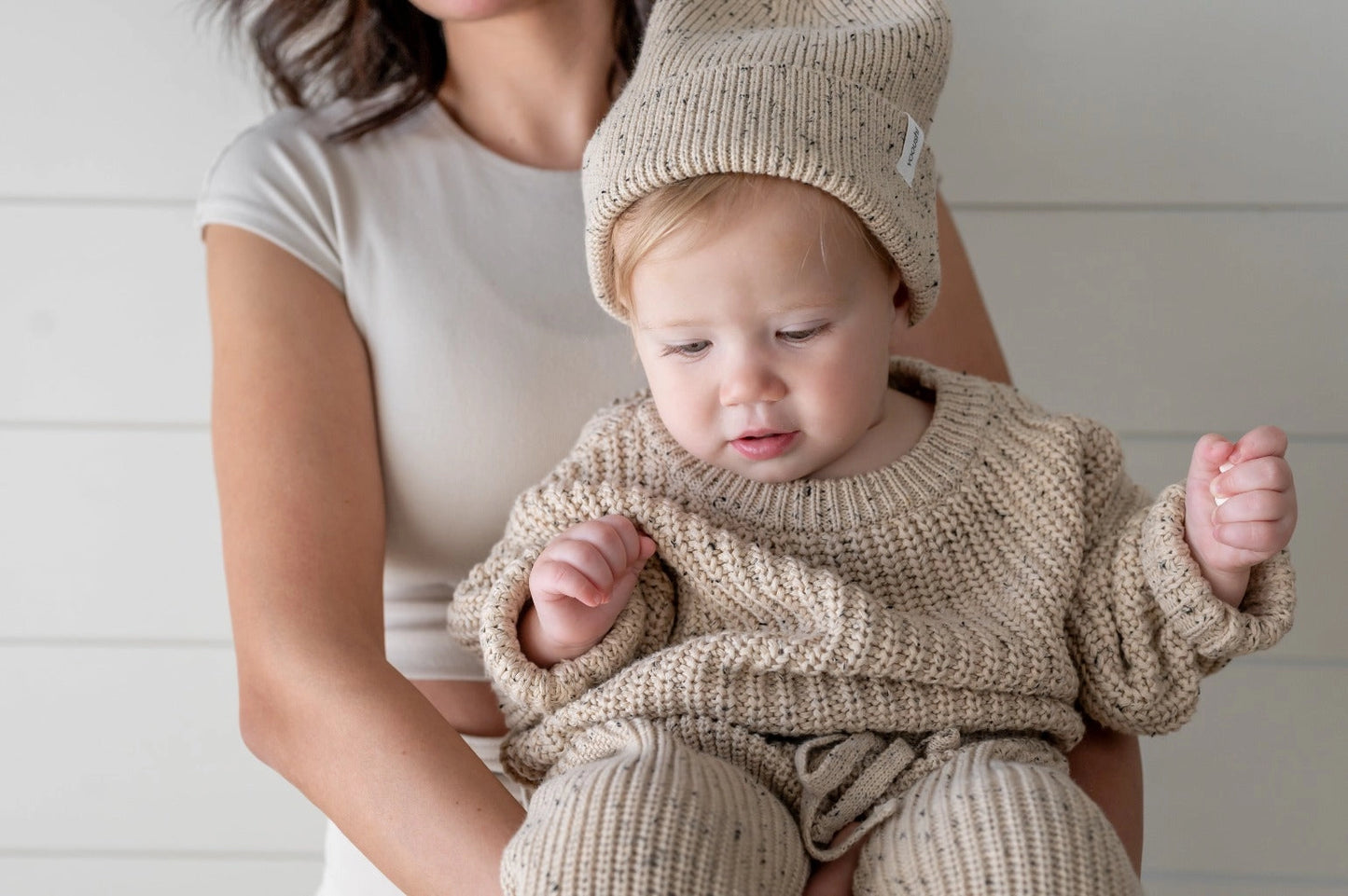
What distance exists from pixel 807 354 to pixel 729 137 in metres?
0.18

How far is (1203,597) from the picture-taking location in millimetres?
941

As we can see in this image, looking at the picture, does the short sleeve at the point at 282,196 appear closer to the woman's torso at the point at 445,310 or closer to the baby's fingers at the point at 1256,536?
the woman's torso at the point at 445,310

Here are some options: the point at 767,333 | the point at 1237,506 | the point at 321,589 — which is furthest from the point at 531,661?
the point at 1237,506

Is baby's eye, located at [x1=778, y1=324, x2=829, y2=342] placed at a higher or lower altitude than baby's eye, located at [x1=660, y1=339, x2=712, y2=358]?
higher

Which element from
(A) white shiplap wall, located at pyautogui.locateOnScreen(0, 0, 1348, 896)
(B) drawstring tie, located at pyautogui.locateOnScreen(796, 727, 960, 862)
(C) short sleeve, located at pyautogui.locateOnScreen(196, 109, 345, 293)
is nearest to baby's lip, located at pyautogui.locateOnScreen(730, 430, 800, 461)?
(B) drawstring tie, located at pyautogui.locateOnScreen(796, 727, 960, 862)

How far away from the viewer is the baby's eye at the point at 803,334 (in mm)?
960

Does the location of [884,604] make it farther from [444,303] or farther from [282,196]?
[282,196]

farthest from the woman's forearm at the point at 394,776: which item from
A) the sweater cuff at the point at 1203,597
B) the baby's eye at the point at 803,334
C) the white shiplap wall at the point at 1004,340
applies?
the white shiplap wall at the point at 1004,340

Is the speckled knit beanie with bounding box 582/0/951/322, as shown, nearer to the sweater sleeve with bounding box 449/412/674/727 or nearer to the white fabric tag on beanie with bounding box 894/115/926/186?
the white fabric tag on beanie with bounding box 894/115/926/186

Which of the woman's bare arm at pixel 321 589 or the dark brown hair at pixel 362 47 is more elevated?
the dark brown hair at pixel 362 47

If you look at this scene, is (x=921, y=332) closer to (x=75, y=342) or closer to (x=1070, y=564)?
(x=1070, y=564)

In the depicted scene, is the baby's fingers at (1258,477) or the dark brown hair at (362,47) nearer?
the baby's fingers at (1258,477)

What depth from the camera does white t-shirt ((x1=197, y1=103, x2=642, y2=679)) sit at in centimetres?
119

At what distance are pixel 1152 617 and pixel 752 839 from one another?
389mm
